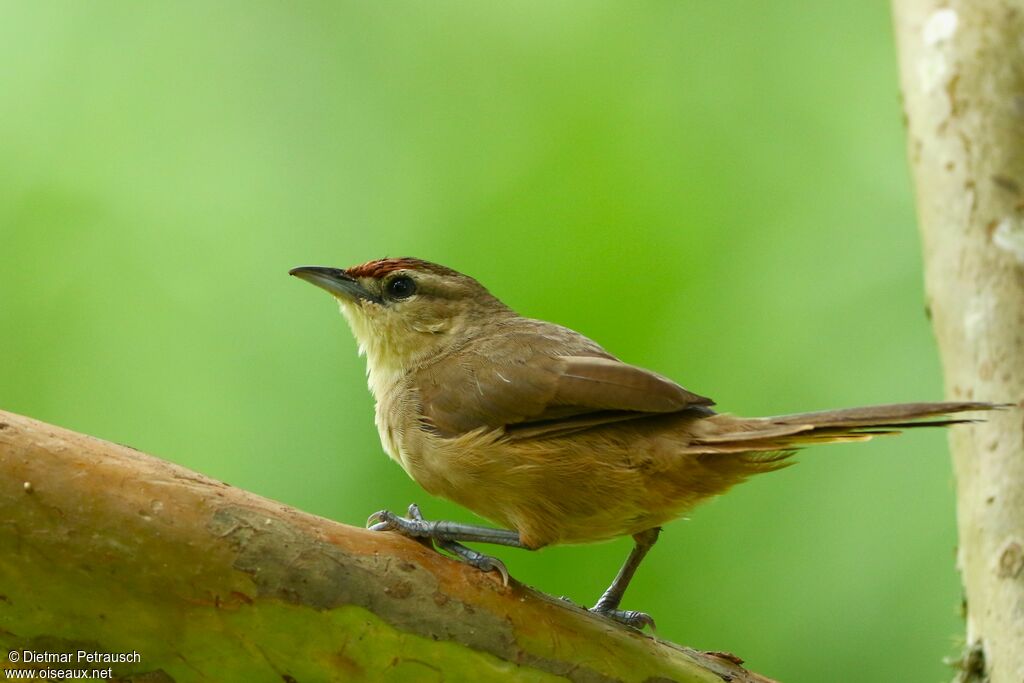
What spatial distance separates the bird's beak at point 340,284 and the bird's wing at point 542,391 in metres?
0.66

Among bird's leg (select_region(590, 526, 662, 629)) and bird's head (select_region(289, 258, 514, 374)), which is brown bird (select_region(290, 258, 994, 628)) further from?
bird's head (select_region(289, 258, 514, 374))

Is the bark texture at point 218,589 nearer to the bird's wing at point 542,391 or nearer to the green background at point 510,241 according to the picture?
the bird's wing at point 542,391

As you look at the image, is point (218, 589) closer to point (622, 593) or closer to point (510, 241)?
point (622, 593)

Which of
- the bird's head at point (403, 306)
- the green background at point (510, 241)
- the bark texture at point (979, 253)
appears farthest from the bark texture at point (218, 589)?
the green background at point (510, 241)

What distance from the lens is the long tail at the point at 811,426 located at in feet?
9.05

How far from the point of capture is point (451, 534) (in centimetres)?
317

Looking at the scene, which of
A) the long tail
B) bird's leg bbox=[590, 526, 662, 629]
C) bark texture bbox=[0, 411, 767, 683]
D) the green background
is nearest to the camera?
bark texture bbox=[0, 411, 767, 683]

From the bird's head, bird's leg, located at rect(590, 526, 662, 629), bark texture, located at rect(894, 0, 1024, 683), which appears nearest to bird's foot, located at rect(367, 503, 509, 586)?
bird's leg, located at rect(590, 526, 662, 629)

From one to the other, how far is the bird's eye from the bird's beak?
63mm

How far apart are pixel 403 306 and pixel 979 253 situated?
6.94 ft

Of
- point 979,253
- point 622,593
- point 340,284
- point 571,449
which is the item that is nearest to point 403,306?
point 340,284

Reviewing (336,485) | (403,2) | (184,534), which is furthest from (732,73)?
(184,534)

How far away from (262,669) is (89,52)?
508cm

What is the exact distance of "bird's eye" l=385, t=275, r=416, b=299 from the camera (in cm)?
431
